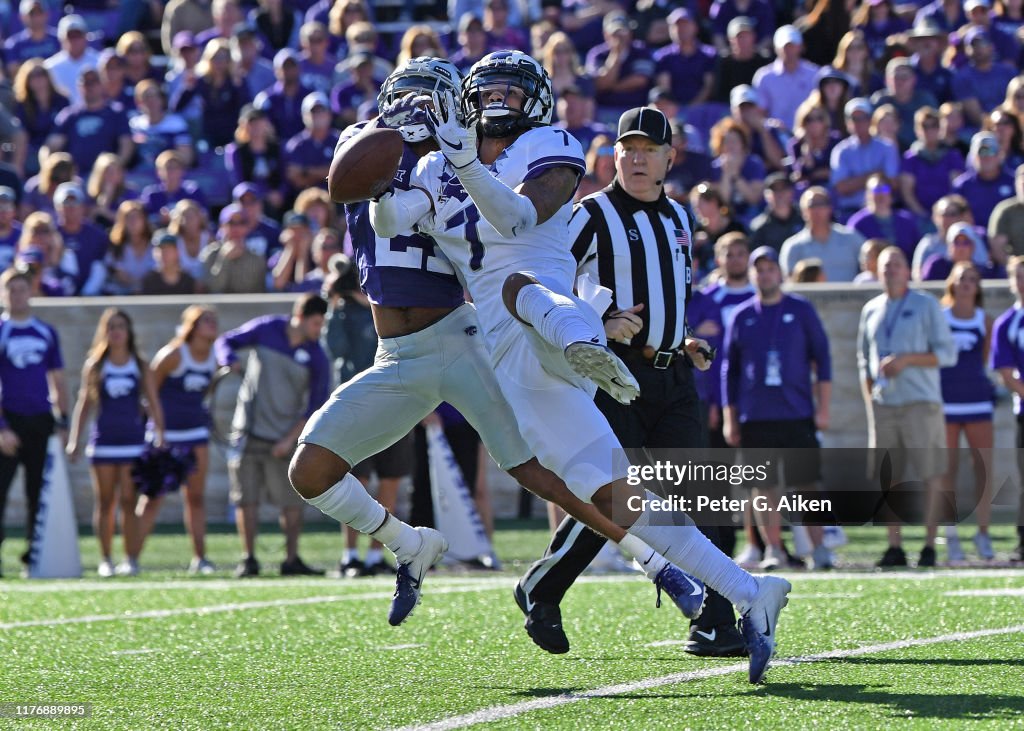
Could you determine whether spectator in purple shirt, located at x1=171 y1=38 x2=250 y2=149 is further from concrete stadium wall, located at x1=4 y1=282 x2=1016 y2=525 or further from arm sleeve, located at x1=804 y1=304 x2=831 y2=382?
arm sleeve, located at x1=804 y1=304 x2=831 y2=382

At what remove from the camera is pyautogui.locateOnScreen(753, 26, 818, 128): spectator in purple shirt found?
13.8 m

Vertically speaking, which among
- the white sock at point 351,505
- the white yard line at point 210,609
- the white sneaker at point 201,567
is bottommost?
the white sneaker at point 201,567

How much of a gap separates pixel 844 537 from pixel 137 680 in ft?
20.1

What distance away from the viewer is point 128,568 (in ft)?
32.9

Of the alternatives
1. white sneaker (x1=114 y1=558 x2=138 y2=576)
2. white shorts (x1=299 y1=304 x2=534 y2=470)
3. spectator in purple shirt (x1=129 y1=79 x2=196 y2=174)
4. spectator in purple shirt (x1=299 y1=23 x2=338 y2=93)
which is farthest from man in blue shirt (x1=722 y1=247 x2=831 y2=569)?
spectator in purple shirt (x1=129 y1=79 x2=196 y2=174)

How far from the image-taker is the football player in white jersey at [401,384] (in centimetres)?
551

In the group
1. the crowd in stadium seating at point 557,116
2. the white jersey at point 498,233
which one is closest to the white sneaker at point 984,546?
the crowd in stadium seating at point 557,116

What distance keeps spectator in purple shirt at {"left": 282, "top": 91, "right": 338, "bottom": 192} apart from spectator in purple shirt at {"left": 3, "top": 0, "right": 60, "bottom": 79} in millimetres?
3758

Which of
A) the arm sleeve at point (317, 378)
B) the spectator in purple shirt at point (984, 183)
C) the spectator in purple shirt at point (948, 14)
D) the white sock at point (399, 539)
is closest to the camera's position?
the white sock at point (399, 539)

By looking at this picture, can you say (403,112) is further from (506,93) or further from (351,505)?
(351,505)

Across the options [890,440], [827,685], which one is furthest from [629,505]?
[890,440]

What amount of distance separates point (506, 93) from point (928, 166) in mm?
8147

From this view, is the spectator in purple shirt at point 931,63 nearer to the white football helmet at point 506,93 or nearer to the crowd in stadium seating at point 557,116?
the crowd in stadium seating at point 557,116

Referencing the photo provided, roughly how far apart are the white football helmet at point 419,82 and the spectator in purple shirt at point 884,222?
7458mm
